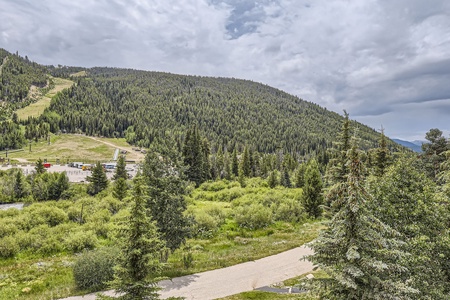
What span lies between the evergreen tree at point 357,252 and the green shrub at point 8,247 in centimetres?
2962

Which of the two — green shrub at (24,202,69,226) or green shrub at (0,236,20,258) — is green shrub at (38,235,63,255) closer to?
green shrub at (0,236,20,258)

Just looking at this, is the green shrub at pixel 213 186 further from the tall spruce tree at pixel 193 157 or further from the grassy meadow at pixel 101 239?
the grassy meadow at pixel 101 239

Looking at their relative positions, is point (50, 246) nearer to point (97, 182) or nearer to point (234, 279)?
point (234, 279)

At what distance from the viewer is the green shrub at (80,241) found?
2881 cm

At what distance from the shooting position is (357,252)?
29.4 ft

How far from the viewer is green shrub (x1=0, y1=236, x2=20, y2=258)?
27453 mm

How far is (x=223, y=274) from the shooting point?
20750mm

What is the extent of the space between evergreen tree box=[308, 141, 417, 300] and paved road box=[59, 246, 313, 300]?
31.3 ft

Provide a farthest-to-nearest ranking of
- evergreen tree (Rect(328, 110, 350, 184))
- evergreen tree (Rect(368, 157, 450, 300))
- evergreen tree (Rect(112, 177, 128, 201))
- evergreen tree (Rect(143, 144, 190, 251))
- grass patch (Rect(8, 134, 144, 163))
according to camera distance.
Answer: grass patch (Rect(8, 134, 144, 163)), evergreen tree (Rect(112, 177, 128, 201)), evergreen tree (Rect(143, 144, 190, 251)), evergreen tree (Rect(328, 110, 350, 184)), evergreen tree (Rect(368, 157, 450, 300))

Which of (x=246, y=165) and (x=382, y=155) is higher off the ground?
(x=382, y=155)

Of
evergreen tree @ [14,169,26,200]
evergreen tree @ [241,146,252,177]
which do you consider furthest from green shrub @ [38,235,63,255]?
evergreen tree @ [241,146,252,177]

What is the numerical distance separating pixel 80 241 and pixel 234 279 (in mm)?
17539

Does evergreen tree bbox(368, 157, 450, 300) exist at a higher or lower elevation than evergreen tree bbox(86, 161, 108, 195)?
higher

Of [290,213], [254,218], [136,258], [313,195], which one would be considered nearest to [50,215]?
[254,218]
